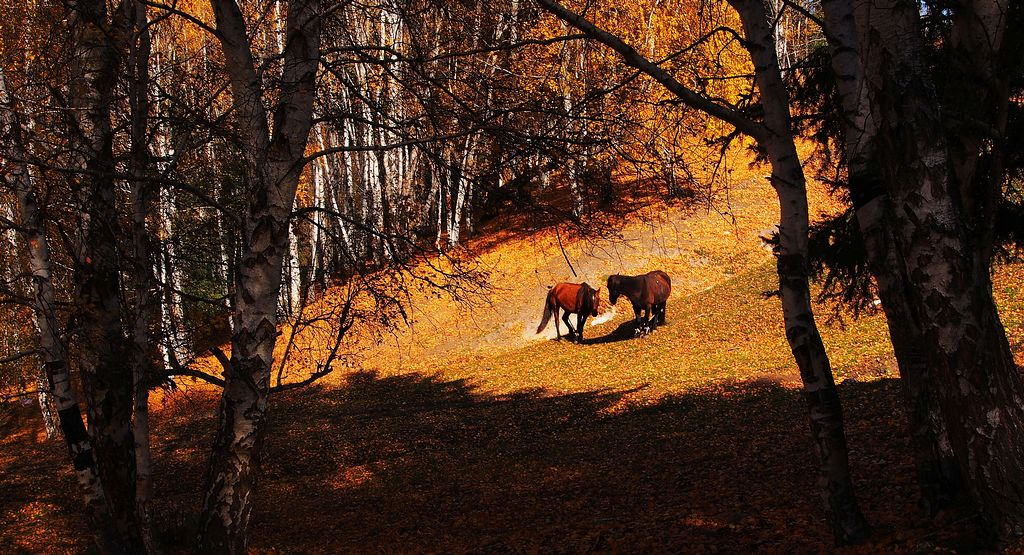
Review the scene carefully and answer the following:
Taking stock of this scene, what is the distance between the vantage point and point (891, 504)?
6.50 m

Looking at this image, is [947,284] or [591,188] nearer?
[947,284]

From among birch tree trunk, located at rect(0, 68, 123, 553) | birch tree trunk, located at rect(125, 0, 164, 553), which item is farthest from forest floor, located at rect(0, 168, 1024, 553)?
birch tree trunk, located at rect(0, 68, 123, 553)

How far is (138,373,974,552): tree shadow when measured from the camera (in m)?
7.35

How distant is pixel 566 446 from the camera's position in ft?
42.5

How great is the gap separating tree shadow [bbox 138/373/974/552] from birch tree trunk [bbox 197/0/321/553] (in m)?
3.30

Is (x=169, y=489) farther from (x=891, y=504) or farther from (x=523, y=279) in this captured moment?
(x=523, y=279)

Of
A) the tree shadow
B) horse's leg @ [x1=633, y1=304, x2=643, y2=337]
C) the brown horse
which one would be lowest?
the tree shadow

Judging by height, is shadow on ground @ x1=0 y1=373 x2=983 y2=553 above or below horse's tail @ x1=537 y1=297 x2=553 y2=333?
below

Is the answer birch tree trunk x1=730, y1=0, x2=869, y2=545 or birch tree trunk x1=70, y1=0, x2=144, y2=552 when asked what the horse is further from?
birch tree trunk x1=730, y1=0, x2=869, y2=545

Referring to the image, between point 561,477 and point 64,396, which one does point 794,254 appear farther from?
point 561,477

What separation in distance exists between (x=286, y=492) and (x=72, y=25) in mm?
8288

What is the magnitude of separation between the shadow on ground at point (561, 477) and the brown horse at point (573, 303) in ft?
18.0

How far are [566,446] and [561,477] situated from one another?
197 cm

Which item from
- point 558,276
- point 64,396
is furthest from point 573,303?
point 64,396
